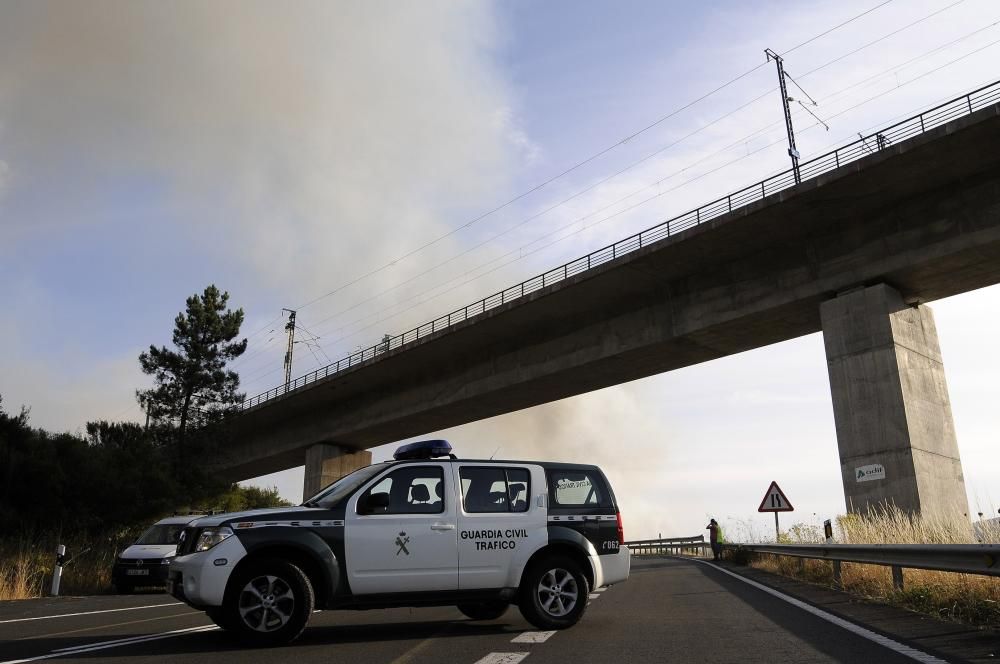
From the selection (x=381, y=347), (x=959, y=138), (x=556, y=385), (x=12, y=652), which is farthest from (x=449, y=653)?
(x=381, y=347)

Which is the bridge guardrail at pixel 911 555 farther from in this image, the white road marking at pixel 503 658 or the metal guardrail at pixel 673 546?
the metal guardrail at pixel 673 546

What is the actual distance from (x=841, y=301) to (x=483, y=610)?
19.8 metres

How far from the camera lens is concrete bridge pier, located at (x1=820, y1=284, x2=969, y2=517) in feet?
76.6

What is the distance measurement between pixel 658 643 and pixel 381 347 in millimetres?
34762

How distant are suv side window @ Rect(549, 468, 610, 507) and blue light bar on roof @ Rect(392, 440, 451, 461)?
1.27 metres

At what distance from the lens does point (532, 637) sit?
7.93 meters

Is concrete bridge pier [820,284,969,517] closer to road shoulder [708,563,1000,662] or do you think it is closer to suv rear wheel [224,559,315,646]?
road shoulder [708,563,1000,662]

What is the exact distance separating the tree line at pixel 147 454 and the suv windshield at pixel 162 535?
7.04m

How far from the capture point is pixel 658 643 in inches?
290

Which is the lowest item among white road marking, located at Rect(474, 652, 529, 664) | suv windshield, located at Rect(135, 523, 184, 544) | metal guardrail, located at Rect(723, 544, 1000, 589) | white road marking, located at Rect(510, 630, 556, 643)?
white road marking, located at Rect(510, 630, 556, 643)

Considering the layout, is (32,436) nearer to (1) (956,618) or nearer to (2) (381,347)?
(2) (381,347)

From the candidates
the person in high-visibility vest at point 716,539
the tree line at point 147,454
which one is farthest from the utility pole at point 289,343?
the person in high-visibility vest at point 716,539

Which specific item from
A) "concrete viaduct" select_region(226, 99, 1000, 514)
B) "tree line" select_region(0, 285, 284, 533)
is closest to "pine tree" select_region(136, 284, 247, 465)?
"tree line" select_region(0, 285, 284, 533)

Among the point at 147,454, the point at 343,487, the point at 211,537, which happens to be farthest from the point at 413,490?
the point at 147,454
